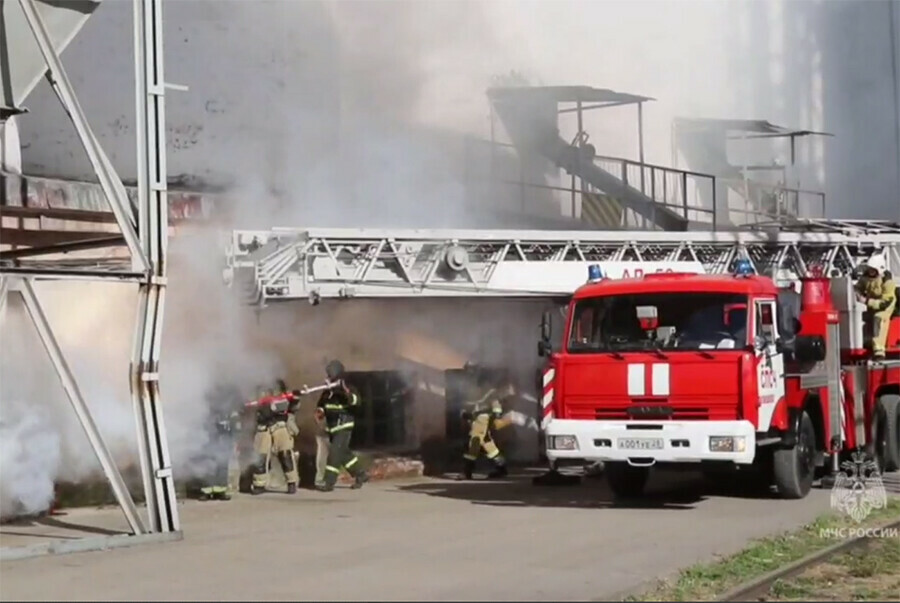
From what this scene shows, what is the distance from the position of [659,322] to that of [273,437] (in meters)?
3.88

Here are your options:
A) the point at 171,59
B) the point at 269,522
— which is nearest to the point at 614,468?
the point at 269,522

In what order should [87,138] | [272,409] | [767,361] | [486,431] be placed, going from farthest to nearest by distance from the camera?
[486,431] → [272,409] → [767,361] → [87,138]

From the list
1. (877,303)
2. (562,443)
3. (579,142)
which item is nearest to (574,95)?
(579,142)

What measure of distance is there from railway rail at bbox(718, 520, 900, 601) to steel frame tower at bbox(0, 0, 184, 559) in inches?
162

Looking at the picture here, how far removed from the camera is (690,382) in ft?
37.0

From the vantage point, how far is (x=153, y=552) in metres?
9.28

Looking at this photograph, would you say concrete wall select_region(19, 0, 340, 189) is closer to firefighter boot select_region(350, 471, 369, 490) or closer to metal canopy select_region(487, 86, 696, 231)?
metal canopy select_region(487, 86, 696, 231)

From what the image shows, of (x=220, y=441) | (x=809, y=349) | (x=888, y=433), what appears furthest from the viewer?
(x=888, y=433)

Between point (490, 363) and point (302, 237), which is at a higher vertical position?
point (302, 237)

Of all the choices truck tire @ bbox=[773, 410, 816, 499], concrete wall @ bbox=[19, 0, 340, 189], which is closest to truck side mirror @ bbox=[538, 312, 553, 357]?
truck tire @ bbox=[773, 410, 816, 499]

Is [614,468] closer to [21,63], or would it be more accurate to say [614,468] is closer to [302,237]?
[302,237]

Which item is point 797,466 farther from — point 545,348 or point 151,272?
point 151,272

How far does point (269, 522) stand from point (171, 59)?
714cm

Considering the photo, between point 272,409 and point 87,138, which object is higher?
point 87,138
